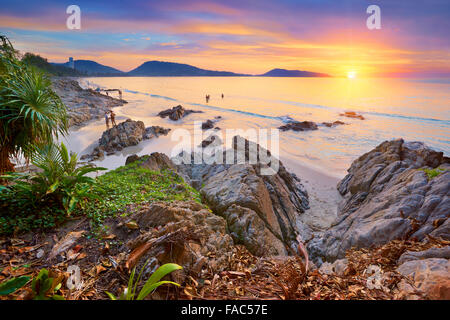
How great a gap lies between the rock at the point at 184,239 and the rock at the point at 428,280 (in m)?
2.14

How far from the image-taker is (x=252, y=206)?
6.07 metres

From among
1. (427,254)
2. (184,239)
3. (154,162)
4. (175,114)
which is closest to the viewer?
(184,239)

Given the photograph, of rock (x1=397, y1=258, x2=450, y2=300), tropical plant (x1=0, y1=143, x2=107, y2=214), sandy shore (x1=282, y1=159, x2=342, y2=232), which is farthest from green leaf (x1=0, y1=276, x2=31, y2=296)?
sandy shore (x1=282, y1=159, x2=342, y2=232)

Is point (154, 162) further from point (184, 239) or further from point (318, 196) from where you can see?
point (318, 196)

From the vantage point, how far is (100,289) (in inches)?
96.3

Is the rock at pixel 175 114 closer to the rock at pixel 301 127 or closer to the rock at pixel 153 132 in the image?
the rock at pixel 153 132

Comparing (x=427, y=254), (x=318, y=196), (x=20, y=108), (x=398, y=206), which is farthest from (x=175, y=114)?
(x=427, y=254)

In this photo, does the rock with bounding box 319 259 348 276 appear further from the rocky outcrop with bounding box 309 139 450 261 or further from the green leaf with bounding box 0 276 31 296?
the green leaf with bounding box 0 276 31 296

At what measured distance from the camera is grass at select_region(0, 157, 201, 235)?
354 centimetres

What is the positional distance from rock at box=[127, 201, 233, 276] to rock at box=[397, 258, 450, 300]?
84.4 inches

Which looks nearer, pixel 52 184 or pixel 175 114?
pixel 52 184

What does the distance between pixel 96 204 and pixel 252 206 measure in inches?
147
